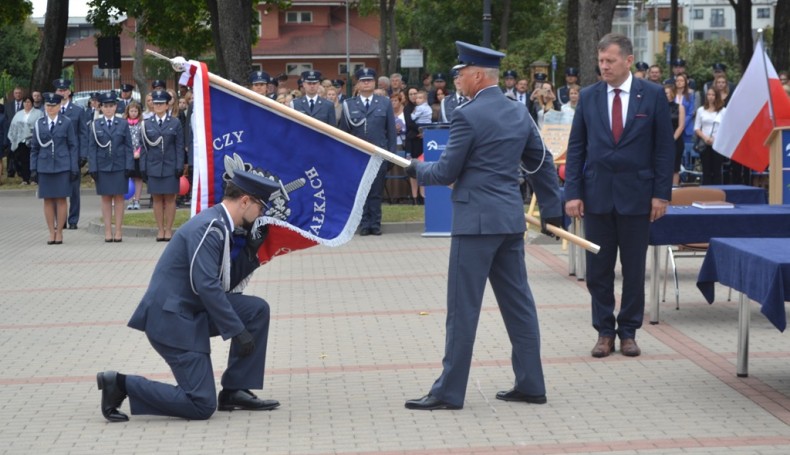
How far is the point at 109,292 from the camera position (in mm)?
13984

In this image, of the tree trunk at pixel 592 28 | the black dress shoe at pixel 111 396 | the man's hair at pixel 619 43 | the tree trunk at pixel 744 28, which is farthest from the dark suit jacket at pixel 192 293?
the tree trunk at pixel 744 28

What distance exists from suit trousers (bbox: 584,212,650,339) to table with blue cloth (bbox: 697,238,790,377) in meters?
0.49

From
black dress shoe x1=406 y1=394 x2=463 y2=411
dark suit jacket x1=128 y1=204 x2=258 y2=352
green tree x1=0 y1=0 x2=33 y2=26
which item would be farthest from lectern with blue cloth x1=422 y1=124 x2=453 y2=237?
green tree x1=0 y1=0 x2=33 y2=26

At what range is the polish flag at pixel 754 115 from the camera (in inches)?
571

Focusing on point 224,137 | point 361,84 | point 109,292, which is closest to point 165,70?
point 361,84

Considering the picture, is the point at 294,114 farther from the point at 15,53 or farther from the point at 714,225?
the point at 15,53

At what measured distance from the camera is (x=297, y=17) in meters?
96.5

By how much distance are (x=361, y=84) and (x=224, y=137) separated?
36.8 feet

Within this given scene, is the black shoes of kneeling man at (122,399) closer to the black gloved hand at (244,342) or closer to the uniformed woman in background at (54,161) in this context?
the black gloved hand at (244,342)

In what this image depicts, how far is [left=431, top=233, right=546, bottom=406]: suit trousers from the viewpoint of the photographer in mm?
8070

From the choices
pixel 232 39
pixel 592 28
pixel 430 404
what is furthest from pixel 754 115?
pixel 232 39

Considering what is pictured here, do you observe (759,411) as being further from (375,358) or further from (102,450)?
(102,450)

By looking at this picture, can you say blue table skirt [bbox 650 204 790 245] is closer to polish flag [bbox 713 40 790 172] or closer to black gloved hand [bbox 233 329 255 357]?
polish flag [bbox 713 40 790 172]

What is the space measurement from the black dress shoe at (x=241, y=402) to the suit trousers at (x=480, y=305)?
1001 millimetres
